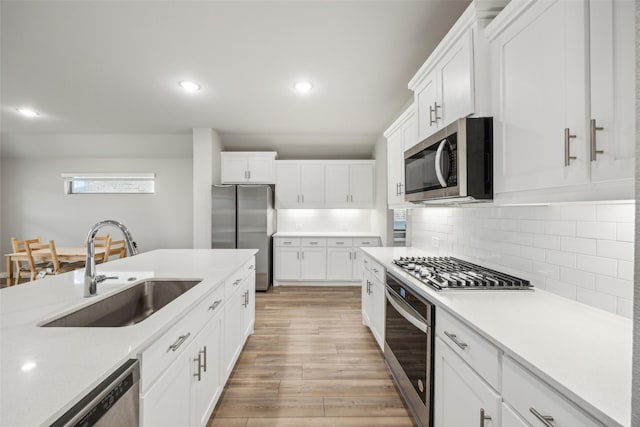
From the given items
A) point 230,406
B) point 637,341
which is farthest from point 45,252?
point 637,341

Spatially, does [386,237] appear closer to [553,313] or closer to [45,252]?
[553,313]

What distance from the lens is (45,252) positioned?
159 inches

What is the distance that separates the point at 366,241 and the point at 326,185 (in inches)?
50.4

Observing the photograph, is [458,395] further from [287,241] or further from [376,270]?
[287,241]

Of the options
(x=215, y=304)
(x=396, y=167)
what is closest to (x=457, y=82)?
(x=396, y=167)

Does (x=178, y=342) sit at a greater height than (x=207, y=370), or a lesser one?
greater

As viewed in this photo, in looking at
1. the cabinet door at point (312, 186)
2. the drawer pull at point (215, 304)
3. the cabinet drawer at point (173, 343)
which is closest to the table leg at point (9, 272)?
the cabinet door at point (312, 186)

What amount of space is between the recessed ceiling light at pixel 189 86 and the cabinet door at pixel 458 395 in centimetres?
337

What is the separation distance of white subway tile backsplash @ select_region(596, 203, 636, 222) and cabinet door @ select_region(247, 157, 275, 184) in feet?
14.4

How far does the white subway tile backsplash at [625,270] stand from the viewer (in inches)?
41.2

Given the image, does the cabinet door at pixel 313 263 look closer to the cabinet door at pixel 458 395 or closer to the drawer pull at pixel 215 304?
the drawer pull at pixel 215 304

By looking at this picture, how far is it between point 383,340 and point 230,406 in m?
1.27

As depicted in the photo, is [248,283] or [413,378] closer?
[413,378]

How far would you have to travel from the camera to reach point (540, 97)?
1.09 m
